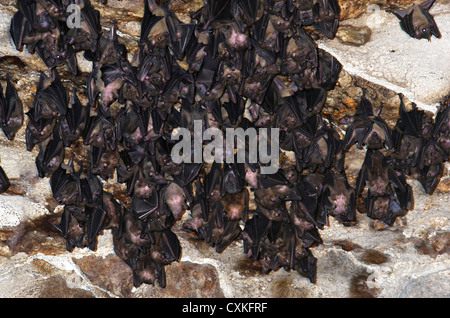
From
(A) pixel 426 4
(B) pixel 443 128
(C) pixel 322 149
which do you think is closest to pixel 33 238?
(C) pixel 322 149

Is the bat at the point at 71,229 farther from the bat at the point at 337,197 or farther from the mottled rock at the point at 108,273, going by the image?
the bat at the point at 337,197

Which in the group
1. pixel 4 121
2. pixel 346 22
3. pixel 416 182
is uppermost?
pixel 346 22

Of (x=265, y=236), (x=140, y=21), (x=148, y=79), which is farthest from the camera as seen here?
(x=265, y=236)

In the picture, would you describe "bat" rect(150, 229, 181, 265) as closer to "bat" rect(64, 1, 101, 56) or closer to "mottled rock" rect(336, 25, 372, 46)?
"bat" rect(64, 1, 101, 56)

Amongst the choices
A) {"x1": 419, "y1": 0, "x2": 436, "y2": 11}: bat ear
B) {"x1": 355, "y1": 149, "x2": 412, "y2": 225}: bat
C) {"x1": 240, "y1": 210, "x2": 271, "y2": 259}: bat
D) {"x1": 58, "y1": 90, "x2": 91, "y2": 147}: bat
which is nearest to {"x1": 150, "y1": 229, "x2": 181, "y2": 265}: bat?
{"x1": 240, "y1": 210, "x2": 271, "y2": 259}: bat

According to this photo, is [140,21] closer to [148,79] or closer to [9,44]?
[148,79]

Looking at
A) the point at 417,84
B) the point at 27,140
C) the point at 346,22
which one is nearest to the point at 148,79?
the point at 27,140

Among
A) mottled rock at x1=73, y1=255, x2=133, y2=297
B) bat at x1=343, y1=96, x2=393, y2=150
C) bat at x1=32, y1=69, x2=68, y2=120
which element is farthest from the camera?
mottled rock at x1=73, y1=255, x2=133, y2=297
